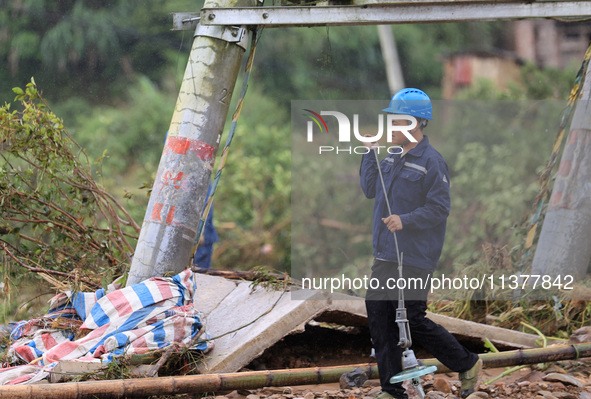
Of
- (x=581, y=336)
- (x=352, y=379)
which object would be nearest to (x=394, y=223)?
(x=352, y=379)

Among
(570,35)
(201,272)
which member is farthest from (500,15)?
(570,35)

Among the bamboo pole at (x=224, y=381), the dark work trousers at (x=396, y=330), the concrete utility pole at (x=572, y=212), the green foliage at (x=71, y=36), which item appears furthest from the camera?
the green foliage at (x=71, y=36)

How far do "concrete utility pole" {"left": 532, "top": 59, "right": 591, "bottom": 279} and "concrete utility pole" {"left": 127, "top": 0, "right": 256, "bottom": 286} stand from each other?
274 cm

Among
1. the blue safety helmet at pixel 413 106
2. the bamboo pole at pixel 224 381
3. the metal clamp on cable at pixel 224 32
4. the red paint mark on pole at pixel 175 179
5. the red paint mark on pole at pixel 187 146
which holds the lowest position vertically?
the bamboo pole at pixel 224 381

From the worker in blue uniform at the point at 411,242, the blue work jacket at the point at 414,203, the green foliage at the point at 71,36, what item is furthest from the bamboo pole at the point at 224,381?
the green foliage at the point at 71,36

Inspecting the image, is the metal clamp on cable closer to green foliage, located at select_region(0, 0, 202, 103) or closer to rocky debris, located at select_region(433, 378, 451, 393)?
rocky debris, located at select_region(433, 378, 451, 393)

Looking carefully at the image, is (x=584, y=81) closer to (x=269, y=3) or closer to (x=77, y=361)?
(x=269, y=3)

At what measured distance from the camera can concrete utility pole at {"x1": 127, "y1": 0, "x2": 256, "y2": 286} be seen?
16.5ft

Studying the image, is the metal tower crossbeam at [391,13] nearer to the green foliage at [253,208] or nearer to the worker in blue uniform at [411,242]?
the worker in blue uniform at [411,242]

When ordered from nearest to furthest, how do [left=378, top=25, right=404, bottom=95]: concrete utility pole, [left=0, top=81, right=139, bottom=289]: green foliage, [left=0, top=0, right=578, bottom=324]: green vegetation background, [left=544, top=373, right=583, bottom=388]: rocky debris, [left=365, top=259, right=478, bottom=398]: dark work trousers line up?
[left=365, top=259, right=478, bottom=398]: dark work trousers < [left=544, top=373, right=583, bottom=388]: rocky debris < [left=0, top=81, right=139, bottom=289]: green foliage < [left=0, top=0, right=578, bottom=324]: green vegetation background < [left=378, top=25, right=404, bottom=95]: concrete utility pole

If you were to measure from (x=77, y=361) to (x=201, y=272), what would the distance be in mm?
1935

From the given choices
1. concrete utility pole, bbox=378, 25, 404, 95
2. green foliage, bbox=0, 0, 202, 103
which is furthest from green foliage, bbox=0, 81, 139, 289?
concrete utility pole, bbox=378, 25, 404, 95

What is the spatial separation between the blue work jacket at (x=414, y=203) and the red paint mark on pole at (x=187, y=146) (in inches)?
45.5

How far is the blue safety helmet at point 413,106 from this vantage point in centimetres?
438
